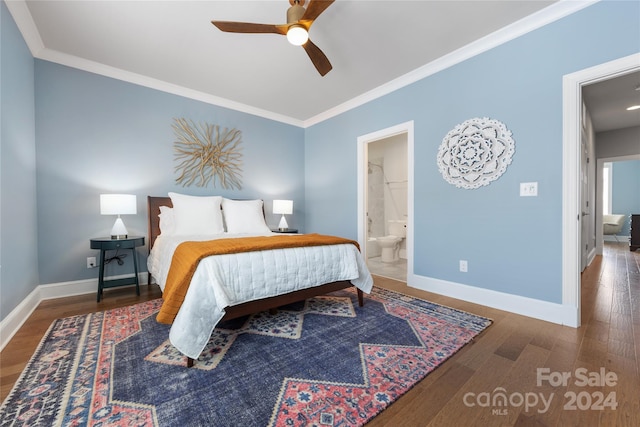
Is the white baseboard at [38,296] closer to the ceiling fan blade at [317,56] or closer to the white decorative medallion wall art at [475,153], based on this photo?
the ceiling fan blade at [317,56]

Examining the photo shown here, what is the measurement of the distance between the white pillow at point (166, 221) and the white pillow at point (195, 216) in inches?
4.2

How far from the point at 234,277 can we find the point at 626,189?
10.4 m

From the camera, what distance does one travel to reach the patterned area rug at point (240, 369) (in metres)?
1.19

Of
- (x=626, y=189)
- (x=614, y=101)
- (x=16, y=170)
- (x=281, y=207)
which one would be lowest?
(x=281, y=207)

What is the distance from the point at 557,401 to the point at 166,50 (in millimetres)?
4031

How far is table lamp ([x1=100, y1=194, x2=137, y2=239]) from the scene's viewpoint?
2.73 m

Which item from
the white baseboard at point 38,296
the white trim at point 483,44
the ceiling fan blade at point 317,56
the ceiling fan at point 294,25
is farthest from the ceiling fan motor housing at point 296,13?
the white baseboard at point 38,296

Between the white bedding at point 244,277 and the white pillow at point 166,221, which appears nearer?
the white bedding at point 244,277

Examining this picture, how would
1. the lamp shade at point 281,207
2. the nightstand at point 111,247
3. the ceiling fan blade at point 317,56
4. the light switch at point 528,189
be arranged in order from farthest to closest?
the lamp shade at point 281,207
the nightstand at point 111,247
the light switch at point 528,189
the ceiling fan blade at point 317,56

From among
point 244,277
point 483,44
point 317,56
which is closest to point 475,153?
point 483,44

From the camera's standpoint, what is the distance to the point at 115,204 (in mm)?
2746

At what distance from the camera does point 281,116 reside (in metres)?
4.56

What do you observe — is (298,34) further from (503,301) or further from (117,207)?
(503,301)

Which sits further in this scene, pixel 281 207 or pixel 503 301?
pixel 281 207
